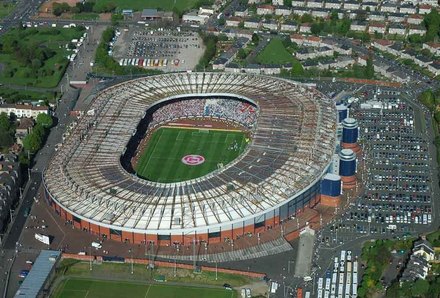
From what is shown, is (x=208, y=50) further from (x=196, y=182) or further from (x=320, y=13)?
(x=196, y=182)

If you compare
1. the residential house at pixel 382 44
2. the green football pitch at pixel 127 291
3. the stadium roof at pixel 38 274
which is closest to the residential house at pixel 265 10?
the residential house at pixel 382 44

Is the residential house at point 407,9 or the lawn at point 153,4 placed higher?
the residential house at point 407,9

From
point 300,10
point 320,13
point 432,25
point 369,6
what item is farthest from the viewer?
point 369,6

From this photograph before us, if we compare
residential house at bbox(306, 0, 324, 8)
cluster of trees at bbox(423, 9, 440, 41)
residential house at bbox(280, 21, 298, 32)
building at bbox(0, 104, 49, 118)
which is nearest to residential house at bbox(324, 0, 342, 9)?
residential house at bbox(306, 0, 324, 8)

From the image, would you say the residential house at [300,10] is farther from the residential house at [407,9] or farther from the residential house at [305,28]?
the residential house at [407,9]

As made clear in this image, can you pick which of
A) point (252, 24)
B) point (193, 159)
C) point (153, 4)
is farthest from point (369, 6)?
point (193, 159)

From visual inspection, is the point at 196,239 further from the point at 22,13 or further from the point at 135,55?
the point at 22,13

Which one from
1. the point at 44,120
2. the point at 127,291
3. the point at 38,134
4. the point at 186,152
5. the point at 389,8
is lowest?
the point at 44,120

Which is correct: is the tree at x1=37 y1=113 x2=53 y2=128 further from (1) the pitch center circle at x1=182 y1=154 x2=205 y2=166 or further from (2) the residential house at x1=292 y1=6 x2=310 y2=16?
(2) the residential house at x1=292 y1=6 x2=310 y2=16
